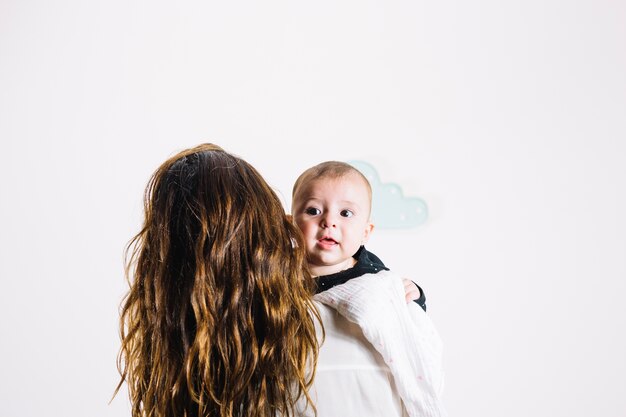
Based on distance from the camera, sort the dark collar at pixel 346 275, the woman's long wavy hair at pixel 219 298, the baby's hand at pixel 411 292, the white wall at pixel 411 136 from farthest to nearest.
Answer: the white wall at pixel 411 136
the dark collar at pixel 346 275
the baby's hand at pixel 411 292
the woman's long wavy hair at pixel 219 298

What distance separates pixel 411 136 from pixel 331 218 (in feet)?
4.53

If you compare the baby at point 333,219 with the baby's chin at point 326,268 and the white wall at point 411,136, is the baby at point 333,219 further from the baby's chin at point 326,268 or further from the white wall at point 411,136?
the white wall at point 411,136

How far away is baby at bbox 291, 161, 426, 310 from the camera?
Answer: 133cm

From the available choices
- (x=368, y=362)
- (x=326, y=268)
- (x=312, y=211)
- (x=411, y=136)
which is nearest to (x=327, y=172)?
(x=312, y=211)

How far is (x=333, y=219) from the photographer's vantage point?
4.37 feet

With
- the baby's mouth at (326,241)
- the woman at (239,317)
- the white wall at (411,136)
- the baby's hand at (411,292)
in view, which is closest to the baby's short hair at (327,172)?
the baby's mouth at (326,241)

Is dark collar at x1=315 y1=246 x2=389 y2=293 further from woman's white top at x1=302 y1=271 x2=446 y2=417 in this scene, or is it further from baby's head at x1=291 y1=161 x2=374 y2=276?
woman's white top at x1=302 y1=271 x2=446 y2=417

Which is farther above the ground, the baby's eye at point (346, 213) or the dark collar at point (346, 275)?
the baby's eye at point (346, 213)

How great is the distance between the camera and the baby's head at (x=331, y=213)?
133 cm

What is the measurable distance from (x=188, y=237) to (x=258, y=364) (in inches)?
7.9

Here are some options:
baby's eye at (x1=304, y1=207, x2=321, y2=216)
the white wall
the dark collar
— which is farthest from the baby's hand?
the white wall

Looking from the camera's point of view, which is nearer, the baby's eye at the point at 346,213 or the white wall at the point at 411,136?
the baby's eye at the point at 346,213

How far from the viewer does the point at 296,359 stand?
2.98 ft

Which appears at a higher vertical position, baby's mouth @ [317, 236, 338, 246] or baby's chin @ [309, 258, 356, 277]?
Result: baby's mouth @ [317, 236, 338, 246]
